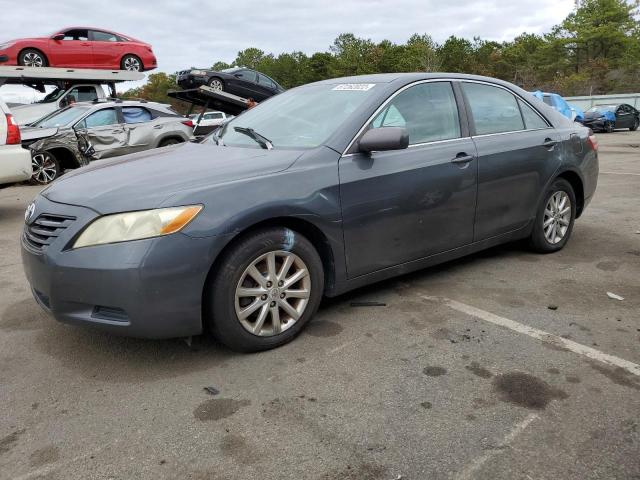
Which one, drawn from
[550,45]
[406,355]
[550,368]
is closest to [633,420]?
[550,368]

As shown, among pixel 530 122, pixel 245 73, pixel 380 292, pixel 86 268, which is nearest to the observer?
pixel 86 268

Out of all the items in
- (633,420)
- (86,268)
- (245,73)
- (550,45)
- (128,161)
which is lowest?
(633,420)

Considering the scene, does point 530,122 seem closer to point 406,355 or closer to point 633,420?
point 406,355

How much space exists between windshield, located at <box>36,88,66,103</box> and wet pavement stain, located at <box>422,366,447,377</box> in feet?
44.3

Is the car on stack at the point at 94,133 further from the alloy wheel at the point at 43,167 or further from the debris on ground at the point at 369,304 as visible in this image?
the debris on ground at the point at 369,304

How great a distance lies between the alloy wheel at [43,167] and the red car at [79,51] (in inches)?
239

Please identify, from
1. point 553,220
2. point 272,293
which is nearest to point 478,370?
point 272,293

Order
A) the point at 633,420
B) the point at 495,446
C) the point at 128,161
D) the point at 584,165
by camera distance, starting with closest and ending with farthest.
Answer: the point at 495,446
the point at 633,420
the point at 128,161
the point at 584,165

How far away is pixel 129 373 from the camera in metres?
2.96

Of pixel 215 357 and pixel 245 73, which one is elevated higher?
pixel 245 73

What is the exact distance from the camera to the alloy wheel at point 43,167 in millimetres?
10133

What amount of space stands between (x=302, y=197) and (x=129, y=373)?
1333 mm

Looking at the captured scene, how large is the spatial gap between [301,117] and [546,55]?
66.1 meters

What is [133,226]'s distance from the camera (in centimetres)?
276
